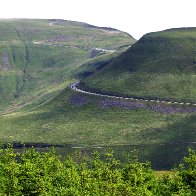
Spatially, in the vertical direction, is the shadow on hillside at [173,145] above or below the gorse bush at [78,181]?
below

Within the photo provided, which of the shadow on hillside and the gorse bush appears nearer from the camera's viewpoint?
the gorse bush

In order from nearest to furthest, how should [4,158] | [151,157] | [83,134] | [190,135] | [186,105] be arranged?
[4,158] → [151,157] → [190,135] → [83,134] → [186,105]

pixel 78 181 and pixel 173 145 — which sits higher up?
pixel 78 181

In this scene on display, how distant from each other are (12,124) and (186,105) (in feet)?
263

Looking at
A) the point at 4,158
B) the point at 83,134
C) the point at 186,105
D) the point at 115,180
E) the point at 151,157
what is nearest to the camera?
the point at 115,180

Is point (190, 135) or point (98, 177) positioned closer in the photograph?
point (98, 177)

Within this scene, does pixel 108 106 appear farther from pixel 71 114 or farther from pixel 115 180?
pixel 115 180

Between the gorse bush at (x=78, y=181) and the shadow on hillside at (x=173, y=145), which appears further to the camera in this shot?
the shadow on hillside at (x=173, y=145)

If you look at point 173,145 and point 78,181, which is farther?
point 173,145

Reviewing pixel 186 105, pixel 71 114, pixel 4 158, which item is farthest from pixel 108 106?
pixel 4 158

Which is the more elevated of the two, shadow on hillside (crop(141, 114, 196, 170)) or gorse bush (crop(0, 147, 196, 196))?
gorse bush (crop(0, 147, 196, 196))

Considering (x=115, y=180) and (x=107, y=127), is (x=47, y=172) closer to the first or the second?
(x=115, y=180)

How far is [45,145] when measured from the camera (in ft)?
530

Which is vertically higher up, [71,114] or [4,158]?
[4,158]
